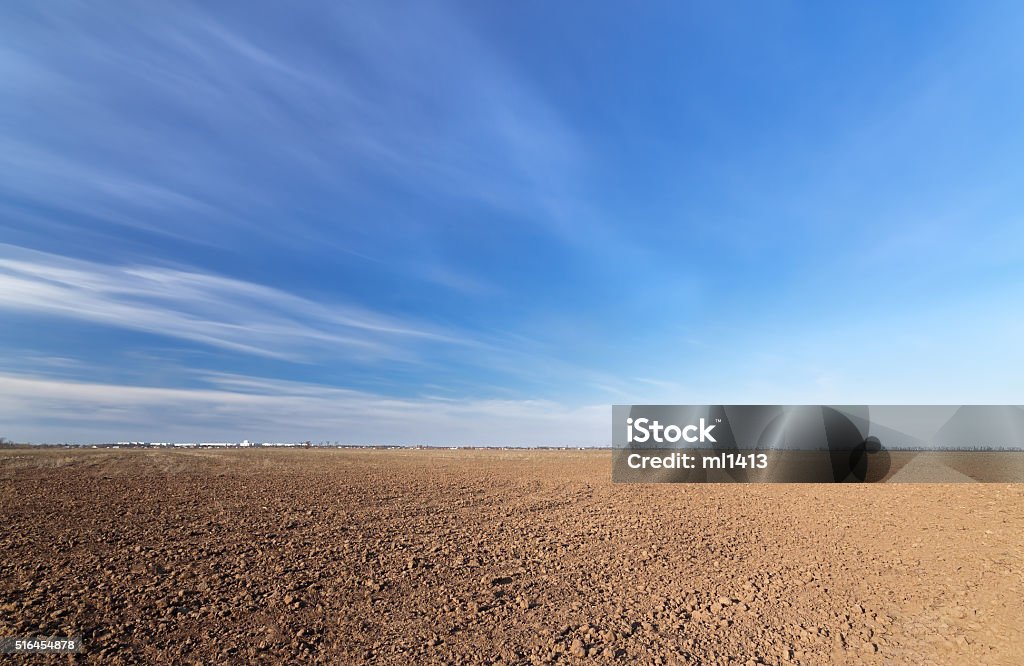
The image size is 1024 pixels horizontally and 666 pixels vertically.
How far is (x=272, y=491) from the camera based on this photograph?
16.7 metres

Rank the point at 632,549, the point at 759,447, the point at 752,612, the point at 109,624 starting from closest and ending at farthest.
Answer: the point at 109,624
the point at 752,612
the point at 632,549
the point at 759,447

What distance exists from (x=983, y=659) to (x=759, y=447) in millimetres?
18249

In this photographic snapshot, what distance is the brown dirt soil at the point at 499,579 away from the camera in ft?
22.5

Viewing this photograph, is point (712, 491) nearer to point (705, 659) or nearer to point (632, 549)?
point (632, 549)

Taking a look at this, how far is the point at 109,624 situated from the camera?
677 cm

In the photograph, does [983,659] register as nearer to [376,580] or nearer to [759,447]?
[376,580]

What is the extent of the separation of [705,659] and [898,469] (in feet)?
71.0

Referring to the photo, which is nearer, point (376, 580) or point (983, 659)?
point (983, 659)

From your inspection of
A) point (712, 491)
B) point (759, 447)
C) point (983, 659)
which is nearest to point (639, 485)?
point (712, 491)

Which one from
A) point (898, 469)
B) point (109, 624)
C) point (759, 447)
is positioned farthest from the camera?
point (759, 447)

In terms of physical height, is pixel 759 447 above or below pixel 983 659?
above

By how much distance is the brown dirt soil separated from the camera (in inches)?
270

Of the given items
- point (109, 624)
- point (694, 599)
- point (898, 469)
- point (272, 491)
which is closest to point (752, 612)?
point (694, 599)

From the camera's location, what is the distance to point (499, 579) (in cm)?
903
